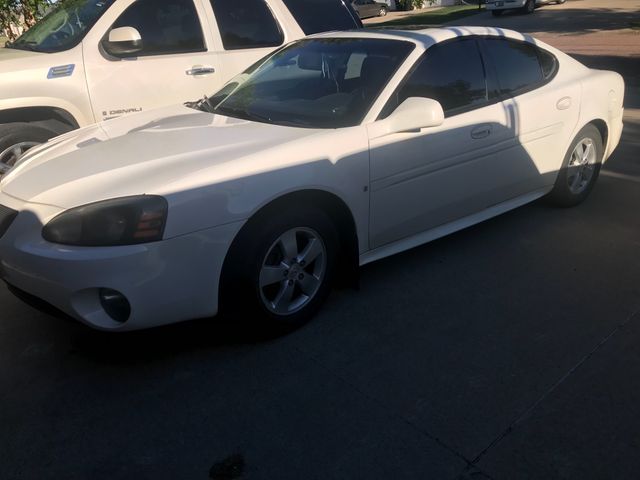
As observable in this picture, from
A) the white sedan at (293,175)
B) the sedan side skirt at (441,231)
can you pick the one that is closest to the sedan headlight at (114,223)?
the white sedan at (293,175)

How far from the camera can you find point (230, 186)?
9.84 ft

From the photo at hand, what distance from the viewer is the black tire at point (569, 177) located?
493 centimetres

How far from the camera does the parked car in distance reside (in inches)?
1272

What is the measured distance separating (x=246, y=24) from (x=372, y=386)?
4113 millimetres

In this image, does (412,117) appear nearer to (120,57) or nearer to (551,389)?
(551,389)

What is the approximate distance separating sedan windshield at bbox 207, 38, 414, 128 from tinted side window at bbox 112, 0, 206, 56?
1.23m

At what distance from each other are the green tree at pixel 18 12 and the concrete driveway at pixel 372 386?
6.10 meters

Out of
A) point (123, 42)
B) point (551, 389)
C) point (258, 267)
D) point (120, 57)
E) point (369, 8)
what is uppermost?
point (123, 42)

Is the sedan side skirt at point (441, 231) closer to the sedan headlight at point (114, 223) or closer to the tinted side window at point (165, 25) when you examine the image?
the sedan headlight at point (114, 223)

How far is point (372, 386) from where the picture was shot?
9.73 feet

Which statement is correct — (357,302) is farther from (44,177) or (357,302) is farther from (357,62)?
(44,177)

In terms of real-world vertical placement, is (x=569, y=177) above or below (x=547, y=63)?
below

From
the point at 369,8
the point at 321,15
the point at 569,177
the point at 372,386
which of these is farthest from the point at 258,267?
the point at 369,8

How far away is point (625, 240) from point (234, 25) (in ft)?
12.7
